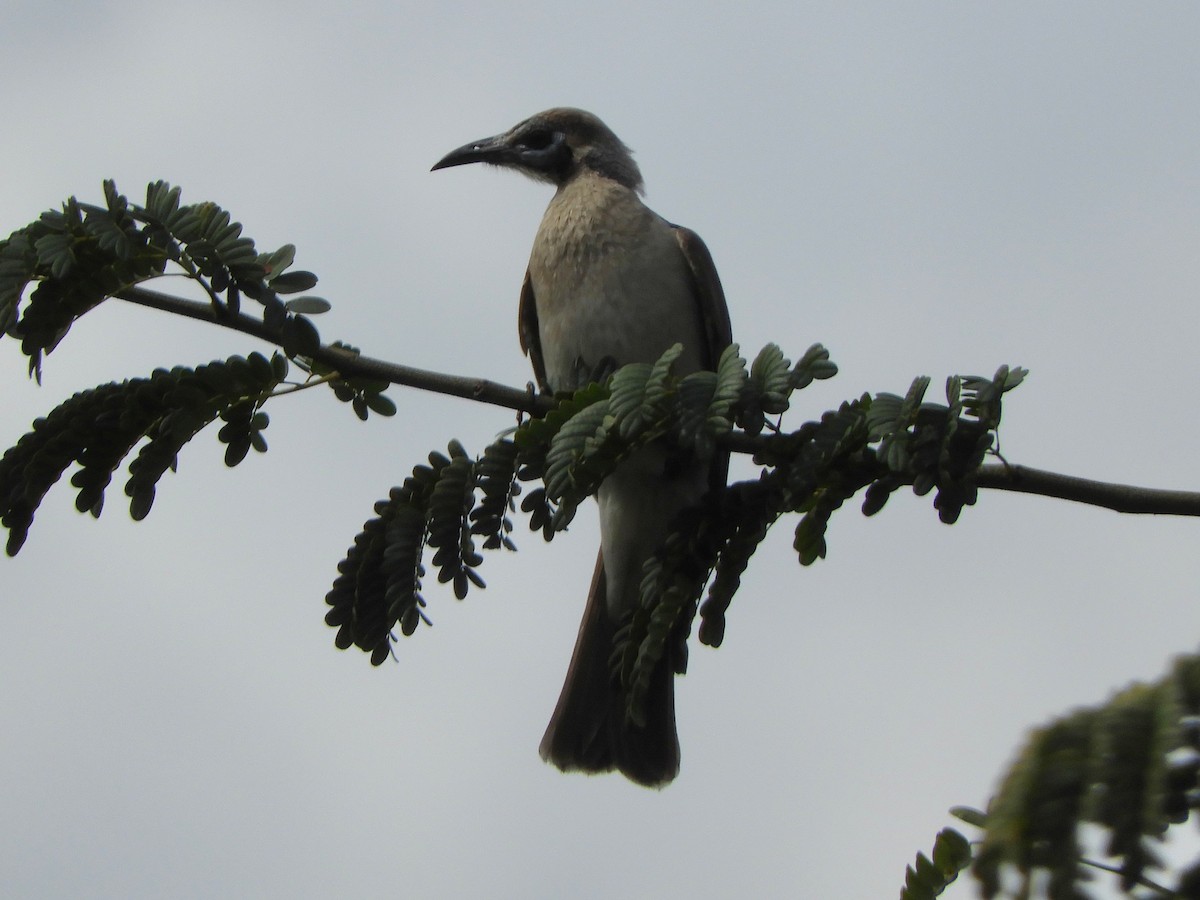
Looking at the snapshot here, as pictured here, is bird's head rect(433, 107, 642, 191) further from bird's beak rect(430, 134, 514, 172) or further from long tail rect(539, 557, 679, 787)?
long tail rect(539, 557, 679, 787)

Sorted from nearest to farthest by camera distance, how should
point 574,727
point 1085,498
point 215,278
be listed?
1. point 1085,498
2. point 215,278
3. point 574,727

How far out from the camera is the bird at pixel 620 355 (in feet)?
18.9

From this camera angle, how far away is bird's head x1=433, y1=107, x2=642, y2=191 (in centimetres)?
723

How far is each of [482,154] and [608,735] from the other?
10.2 feet

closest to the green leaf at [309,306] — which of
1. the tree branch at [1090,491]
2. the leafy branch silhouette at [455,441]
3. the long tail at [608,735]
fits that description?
the leafy branch silhouette at [455,441]

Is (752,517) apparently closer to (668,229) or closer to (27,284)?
(27,284)

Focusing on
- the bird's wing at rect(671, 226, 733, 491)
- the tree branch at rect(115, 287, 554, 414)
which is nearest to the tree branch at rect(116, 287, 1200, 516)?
the tree branch at rect(115, 287, 554, 414)

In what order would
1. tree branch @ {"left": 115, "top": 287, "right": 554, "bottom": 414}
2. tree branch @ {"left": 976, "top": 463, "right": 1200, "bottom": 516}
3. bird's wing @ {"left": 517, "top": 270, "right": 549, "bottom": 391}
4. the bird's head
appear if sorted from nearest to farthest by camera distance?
tree branch @ {"left": 976, "top": 463, "right": 1200, "bottom": 516} < tree branch @ {"left": 115, "top": 287, "right": 554, "bottom": 414} < bird's wing @ {"left": 517, "top": 270, "right": 549, "bottom": 391} < the bird's head

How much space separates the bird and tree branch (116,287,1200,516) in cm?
190

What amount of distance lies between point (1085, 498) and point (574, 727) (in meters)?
3.13

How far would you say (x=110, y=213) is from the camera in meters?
3.43

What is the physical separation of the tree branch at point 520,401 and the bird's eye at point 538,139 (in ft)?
12.5

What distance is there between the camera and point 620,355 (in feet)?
18.6

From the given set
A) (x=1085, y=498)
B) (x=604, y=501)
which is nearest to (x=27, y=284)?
(x=1085, y=498)
